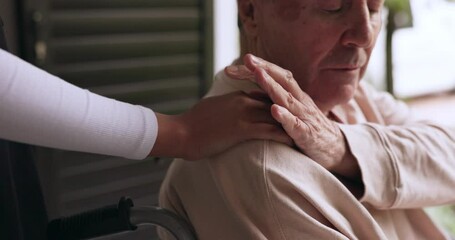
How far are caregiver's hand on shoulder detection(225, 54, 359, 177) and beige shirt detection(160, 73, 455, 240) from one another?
27 mm

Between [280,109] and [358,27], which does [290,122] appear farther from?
[358,27]

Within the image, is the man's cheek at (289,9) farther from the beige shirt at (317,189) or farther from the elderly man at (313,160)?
the beige shirt at (317,189)

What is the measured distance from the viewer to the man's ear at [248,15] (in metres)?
1.06

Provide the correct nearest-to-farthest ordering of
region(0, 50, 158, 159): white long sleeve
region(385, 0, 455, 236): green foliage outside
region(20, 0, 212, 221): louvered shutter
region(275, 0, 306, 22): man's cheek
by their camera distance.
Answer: region(0, 50, 158, 159): white long sleeve → region(275, 0, 306, 22): man's cheek → region(20, 0, 212, 221): louvered shutter → region(385, 0, 455, 236): green foliage outside

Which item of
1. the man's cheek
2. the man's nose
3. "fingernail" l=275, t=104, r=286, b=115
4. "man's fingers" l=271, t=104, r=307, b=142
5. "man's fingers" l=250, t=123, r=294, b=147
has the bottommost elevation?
"man's fingers" l=250, t=123, r=294, b=147

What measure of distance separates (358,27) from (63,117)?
0.51 meters

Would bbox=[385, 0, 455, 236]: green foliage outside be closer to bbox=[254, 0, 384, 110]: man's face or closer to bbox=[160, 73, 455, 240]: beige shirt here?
bbox=[160, 73, 455, 240]: beige shirt

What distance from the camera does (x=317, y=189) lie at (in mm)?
961

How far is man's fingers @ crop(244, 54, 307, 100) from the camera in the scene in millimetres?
899

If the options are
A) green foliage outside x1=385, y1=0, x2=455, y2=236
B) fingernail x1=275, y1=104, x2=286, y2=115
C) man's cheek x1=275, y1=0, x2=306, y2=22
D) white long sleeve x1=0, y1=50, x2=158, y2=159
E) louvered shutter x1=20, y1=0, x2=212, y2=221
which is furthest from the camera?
green foliage outside x1=385, y1=0, x2=455, y2=236

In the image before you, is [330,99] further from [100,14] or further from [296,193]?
[100,14]

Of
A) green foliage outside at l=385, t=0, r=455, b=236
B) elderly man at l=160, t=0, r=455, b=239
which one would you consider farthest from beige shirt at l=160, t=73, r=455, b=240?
green foliage outside at l=385, t=0, r=455, b=236

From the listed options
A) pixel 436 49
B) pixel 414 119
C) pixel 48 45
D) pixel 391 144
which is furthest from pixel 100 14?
pixel 436 49

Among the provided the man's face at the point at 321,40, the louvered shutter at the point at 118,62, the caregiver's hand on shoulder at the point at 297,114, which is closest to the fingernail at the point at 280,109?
the caregiver's hand on shoulder at the point at 297,114
